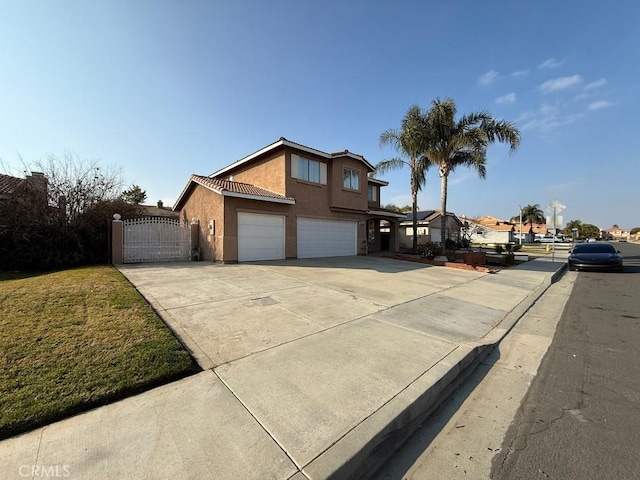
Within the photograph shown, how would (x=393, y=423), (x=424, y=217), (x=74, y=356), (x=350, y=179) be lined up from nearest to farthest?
(x=393, y=423) → (x=74, y=356) → (x=350, y=179) → (x=424, y=217)

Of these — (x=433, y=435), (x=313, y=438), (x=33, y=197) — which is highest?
(x=33, y=197)

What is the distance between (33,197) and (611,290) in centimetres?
2255

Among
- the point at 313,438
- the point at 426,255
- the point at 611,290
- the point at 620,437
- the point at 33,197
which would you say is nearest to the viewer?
the point at 313,438

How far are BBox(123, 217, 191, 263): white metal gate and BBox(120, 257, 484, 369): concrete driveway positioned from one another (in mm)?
2744

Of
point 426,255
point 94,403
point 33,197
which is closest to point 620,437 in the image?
point 94,403

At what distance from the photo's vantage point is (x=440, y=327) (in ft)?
17.2

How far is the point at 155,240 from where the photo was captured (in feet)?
44.0

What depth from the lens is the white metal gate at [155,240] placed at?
12.8 m

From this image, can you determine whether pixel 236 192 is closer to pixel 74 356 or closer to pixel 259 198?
pixel 259 198

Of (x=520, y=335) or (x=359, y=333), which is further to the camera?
(x=520, y=335)

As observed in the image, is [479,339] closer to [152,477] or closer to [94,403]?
[152,477]

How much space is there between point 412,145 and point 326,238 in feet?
23.9

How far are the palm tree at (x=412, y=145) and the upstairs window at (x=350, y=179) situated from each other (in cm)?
319

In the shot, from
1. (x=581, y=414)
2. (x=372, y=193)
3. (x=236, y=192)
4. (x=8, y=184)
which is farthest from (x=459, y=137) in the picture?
(x=8, y=184)
